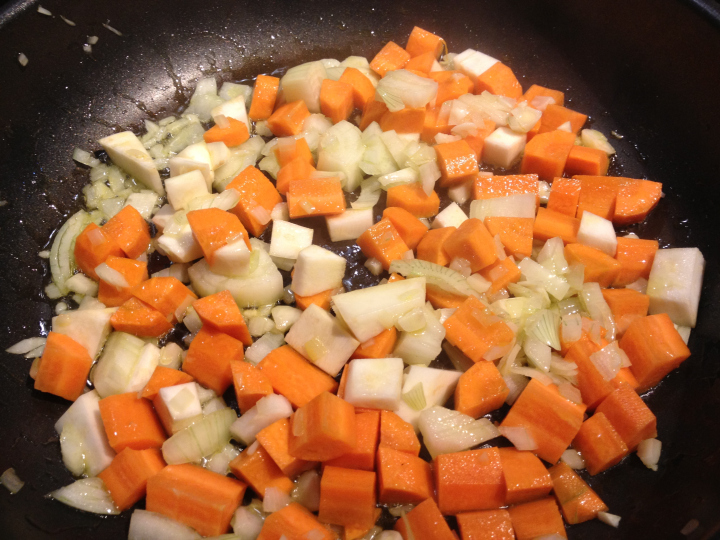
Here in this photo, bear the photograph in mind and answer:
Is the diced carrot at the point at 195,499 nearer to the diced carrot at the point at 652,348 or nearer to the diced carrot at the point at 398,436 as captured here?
the diced carrot at the point at 398,436

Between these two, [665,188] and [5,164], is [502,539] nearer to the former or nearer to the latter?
[665,188]

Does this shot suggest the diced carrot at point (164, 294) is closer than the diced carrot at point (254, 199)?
Yes

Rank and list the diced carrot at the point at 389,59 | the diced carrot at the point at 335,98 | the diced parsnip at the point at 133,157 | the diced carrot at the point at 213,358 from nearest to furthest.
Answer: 1. the diced carrot at the point at 213,358
2. the diced parsnip at the point at 133,157
3. the diced carrot at the point at 335,98
4. the diced carrot at the point at 389,59

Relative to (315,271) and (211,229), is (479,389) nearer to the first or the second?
(315,271)

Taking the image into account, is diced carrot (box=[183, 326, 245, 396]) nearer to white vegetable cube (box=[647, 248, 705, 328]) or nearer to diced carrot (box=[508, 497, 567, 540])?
diced carrot (box=[508, 497, 567, 540])

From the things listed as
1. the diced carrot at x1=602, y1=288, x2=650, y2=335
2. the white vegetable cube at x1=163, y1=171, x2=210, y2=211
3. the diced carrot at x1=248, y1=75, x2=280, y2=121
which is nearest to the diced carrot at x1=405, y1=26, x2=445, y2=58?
the diced carrot at x1=248, y1=75, x2=280, y2=121

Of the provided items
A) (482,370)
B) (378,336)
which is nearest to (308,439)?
(378,336)

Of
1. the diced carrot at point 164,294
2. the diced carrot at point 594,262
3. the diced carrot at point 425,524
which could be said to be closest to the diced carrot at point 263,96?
the diced carrot at point 164,294
